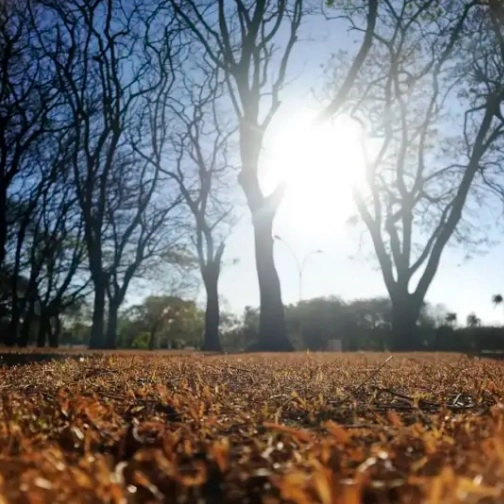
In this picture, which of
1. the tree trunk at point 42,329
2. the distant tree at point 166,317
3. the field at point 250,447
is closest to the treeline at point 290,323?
the distant tree at point 166,317

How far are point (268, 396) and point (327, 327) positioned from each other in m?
74.8

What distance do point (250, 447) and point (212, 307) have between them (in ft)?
81.3

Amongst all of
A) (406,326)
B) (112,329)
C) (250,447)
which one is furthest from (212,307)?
(250,447)

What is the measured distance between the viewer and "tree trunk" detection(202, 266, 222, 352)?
85.4 feet

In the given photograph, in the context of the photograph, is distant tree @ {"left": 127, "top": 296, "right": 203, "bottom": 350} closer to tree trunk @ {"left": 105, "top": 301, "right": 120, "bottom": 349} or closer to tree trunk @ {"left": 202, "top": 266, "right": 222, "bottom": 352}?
tree trunk @ {"left": 105, "top": 301, "right": 120, "bottom": 349}

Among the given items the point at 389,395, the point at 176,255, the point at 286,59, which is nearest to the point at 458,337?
the point at 176,255

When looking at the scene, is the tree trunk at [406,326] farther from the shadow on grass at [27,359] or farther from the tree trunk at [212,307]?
the shadow on grass at [27,359]

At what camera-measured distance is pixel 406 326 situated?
69.4 feet

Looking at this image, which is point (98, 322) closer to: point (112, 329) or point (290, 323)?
point (112, 329)

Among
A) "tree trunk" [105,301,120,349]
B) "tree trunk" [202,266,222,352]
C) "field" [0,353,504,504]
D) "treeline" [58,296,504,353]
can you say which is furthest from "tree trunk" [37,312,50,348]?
"field" [0,353,504,504]

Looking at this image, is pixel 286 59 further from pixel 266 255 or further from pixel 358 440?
pixel 358 440

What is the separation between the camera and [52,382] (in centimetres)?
341

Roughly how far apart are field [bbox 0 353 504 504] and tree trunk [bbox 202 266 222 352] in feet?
76.0

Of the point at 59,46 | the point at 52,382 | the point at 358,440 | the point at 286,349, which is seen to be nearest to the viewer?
the point at 358,440
